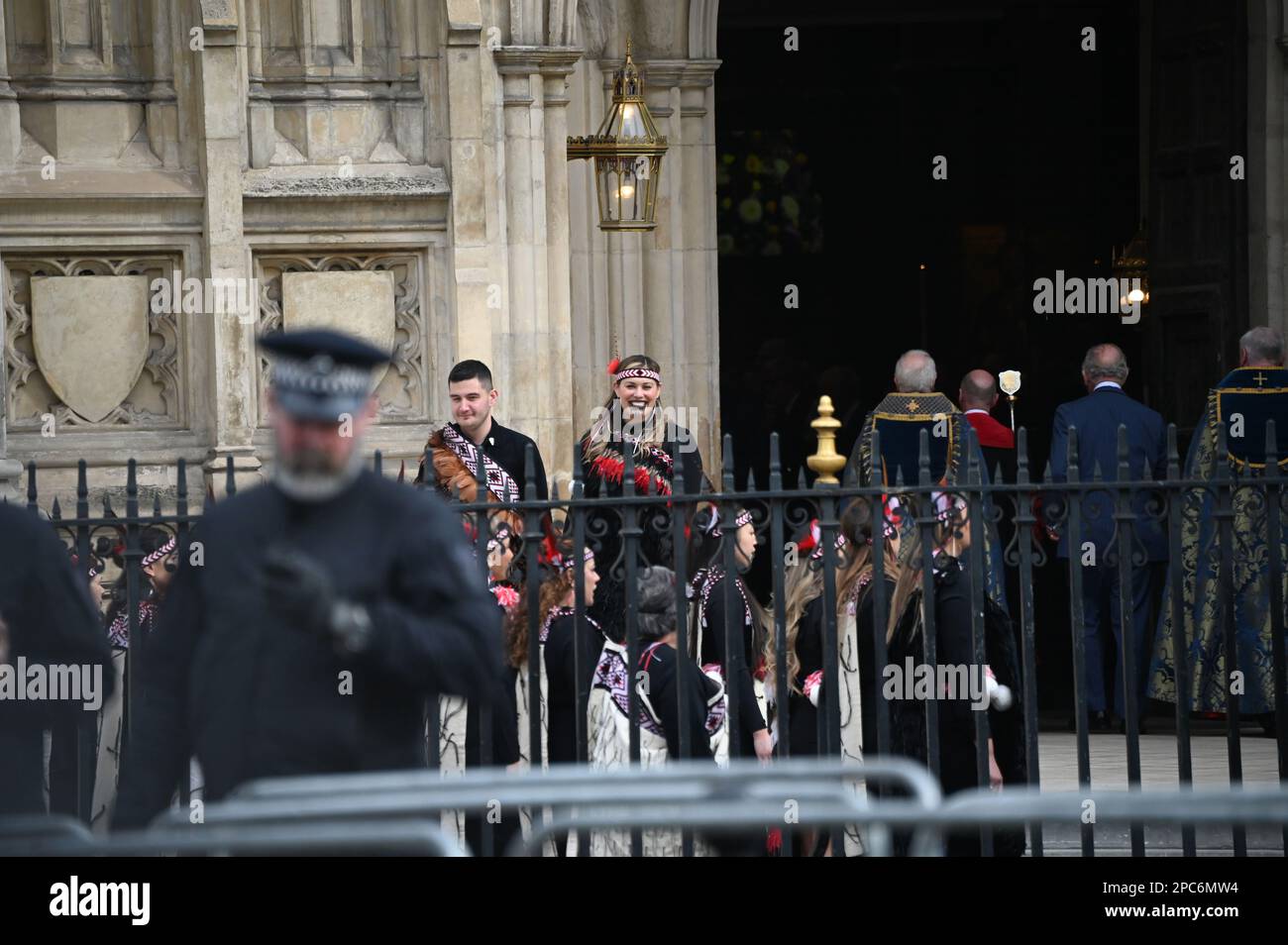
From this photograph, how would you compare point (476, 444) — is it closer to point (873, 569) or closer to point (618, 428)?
point (618, 428)

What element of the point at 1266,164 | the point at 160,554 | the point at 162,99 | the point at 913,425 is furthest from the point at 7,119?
the point at 1266,164

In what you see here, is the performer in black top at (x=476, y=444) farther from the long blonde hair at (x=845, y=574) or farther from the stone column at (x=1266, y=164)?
the stone column at (x=1266, y=164)

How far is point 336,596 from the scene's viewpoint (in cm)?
417

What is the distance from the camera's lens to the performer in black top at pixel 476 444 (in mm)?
8680

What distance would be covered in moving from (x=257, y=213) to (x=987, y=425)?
3.61 m

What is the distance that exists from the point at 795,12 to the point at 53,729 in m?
13.9

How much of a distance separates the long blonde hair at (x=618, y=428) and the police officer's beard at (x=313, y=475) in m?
4.70

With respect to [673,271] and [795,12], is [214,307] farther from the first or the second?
[795,12]

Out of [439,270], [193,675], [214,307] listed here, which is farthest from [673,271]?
[193,675]

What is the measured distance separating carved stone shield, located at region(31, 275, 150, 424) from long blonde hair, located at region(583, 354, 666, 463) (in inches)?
93.6

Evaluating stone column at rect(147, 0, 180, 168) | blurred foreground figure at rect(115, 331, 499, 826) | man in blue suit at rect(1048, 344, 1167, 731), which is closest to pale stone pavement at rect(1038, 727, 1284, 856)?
man in blue suit at rect(1048, 344, 1167, 731)

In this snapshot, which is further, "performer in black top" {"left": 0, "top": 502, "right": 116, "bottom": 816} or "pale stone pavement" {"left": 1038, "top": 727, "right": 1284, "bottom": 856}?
"pale stone pavement" {"left": 1038, "top": 727, "right": 1284, "bottom": 856}

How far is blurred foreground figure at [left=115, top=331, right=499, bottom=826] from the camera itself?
424cm

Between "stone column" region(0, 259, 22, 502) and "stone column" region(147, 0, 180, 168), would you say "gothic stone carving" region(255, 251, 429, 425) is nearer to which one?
"stone column" region(147, 0, 180, 168)
